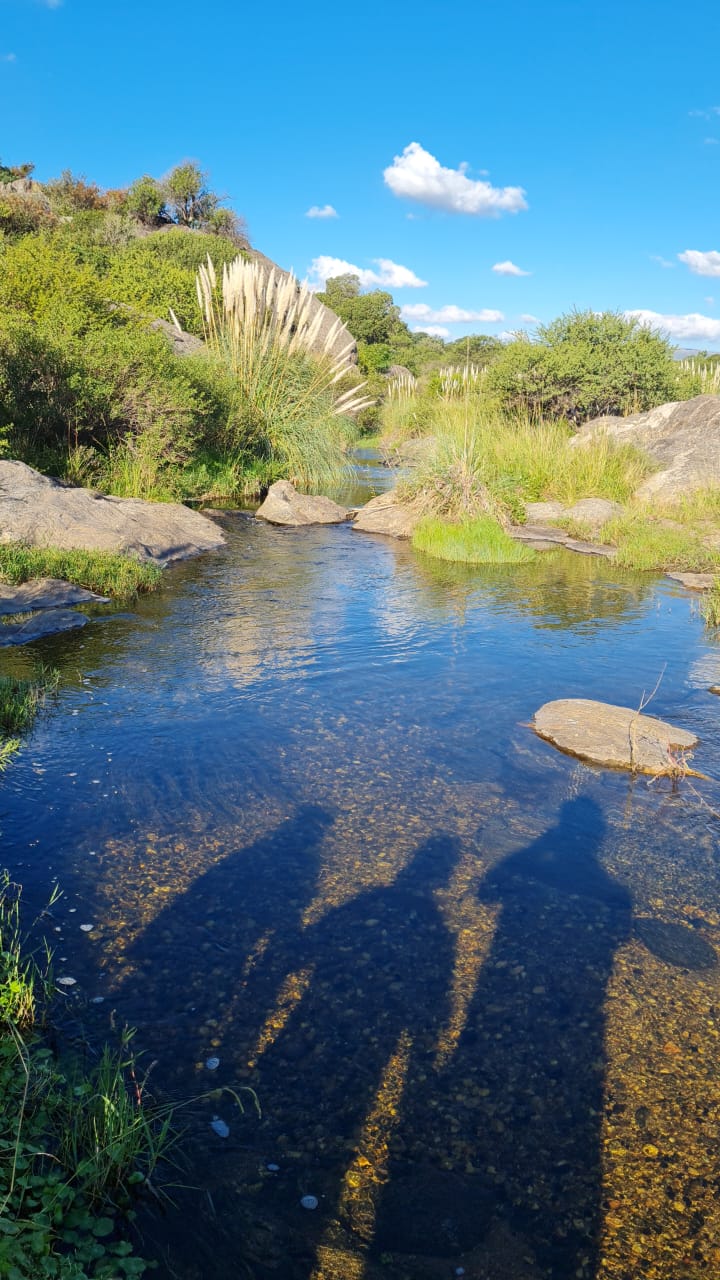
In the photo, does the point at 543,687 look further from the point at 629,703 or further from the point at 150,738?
the point at 150,738

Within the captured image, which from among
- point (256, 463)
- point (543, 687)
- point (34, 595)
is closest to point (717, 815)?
point (543, 687)

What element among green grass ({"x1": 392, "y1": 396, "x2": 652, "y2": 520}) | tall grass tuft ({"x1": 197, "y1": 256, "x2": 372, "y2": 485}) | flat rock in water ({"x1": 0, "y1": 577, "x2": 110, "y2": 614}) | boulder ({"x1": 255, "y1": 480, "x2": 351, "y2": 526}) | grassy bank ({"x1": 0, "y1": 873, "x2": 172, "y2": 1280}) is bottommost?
grassy bank ({"x1": 0, "y1": 873, "x2": 172, "y2": 1280})

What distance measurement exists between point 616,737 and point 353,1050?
3289 mm

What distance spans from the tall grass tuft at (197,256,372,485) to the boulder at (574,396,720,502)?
210 inches

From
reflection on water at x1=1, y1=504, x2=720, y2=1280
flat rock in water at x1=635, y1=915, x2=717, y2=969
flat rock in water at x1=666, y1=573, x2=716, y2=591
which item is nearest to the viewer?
reflection on water at x1=1, y1=504, x2=720, y2=1280

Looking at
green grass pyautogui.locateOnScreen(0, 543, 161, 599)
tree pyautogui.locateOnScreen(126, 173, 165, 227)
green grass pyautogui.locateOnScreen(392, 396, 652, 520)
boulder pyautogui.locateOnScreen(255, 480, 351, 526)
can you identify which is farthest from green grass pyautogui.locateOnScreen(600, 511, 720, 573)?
tree pyautogui.locateOnScreen(126, 173, 165, 227)

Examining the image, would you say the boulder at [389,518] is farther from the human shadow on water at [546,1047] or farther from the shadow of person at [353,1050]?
the shadow of person at [353,1050]

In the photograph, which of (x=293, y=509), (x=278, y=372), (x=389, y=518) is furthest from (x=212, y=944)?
(x=278, y=372)

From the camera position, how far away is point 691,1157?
2678 millimetres

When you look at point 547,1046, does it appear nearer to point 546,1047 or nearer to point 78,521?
point 546,1047

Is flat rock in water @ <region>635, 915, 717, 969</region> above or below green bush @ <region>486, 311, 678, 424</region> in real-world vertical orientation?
below

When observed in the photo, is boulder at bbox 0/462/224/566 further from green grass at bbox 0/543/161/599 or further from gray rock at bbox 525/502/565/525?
gray rock at bbox 525/502/565/525

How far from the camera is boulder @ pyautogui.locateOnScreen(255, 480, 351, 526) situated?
1491 cm

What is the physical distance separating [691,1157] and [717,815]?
2556 mm
